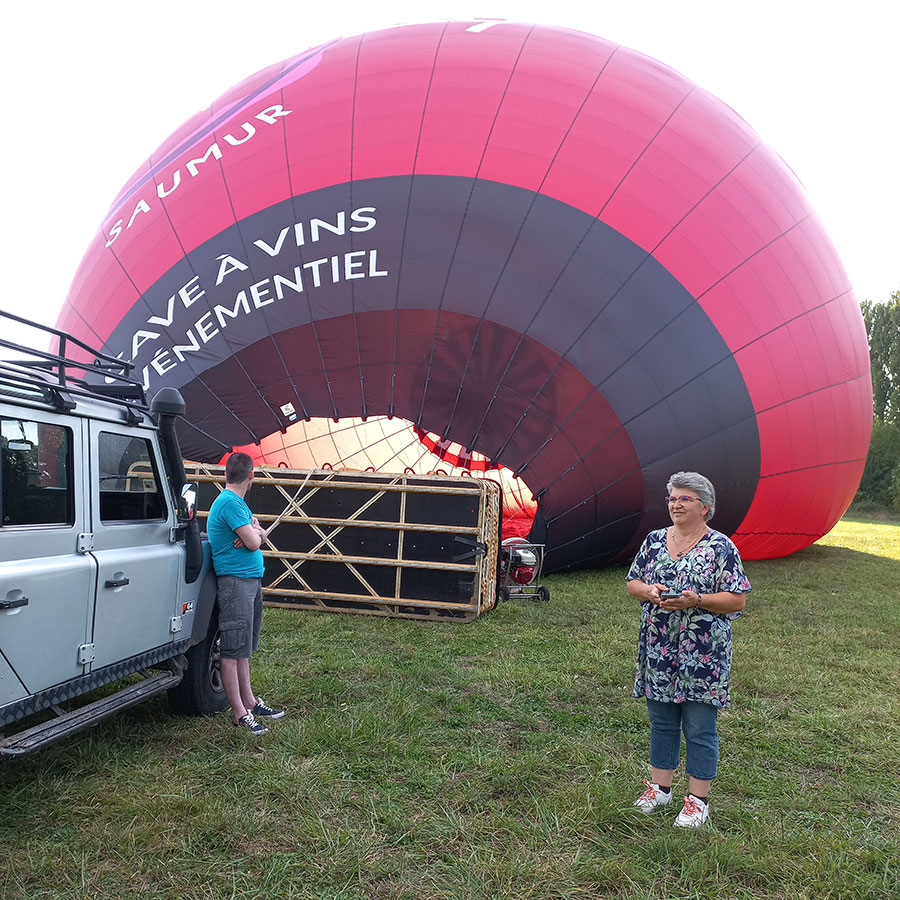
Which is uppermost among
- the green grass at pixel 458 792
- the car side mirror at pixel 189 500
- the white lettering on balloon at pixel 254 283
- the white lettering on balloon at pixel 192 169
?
the white lettering on balloon at pixel 192 169

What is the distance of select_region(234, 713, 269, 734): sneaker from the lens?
4.51 m

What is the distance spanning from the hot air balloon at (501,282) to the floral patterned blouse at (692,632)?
4738 millimetres

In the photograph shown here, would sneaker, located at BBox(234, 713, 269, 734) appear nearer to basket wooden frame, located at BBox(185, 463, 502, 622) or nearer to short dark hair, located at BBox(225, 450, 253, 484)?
short dark hair, located at BBox(225, 450, 253, 484)

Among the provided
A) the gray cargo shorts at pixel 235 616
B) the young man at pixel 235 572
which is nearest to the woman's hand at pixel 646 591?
the young man at pixel 235 572

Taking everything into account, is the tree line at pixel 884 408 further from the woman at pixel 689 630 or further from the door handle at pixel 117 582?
the door handle at pixel 117 582

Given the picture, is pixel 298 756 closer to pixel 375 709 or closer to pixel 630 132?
pixel 375 709

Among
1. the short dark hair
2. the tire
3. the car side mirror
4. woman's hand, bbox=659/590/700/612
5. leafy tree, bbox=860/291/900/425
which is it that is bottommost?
the tire

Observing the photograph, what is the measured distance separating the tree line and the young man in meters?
43.3

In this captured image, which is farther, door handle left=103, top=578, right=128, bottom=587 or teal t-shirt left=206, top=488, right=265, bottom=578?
teal t-shirt left=206, top=488, right=265, bottom=578

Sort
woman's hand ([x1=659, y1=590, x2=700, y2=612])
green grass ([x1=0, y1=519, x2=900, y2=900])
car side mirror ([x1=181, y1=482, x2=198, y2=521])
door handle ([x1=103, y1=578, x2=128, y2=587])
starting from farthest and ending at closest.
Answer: car side mirror ([x1=181, y1=482, x2=198, y2=521])
door handle ([x1=103, y1=578, x2=128, y2=587])
woman's hand ([x1=659, y1=590, x2=700, y2=612])
green grass ([x1=0, y1=519, x2=900, y2=900])

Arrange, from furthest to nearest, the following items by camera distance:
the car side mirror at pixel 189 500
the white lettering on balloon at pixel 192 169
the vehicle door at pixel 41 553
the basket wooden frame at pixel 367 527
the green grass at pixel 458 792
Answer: the white lettering on balloon at pixel 192 169, the basket wooden frame at pixel 367 527, the car side mirror at pixel 189 500, the vehicle door at pixel 41 553, the green grass at pixel 458 792

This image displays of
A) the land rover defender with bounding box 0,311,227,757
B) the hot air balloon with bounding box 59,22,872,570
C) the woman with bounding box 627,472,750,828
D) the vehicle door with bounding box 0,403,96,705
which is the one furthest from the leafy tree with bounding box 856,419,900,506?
the vehicle door with bounding box 0,403,96,705

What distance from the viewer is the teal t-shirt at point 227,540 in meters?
4.56

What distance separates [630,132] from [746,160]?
1744 mm
